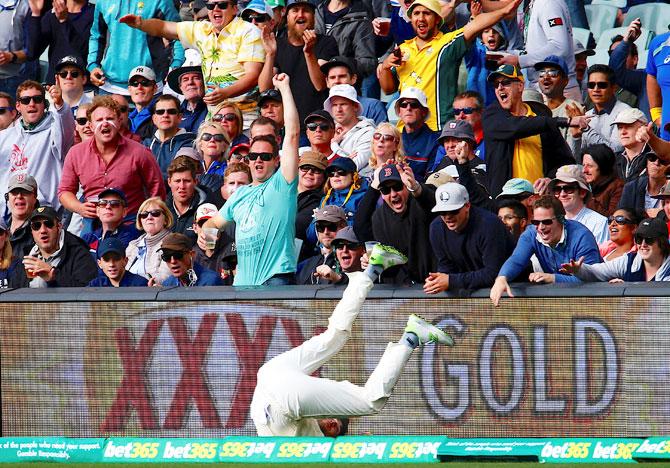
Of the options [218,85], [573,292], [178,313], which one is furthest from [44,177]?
[573,292]

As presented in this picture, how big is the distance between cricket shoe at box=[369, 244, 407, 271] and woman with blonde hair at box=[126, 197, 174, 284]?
10.2 feet

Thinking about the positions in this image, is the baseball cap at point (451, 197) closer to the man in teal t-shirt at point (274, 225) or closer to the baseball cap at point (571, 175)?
the man in teal t-shirt at point (274, 225)

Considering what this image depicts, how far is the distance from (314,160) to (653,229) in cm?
391

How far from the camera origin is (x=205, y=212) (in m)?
12.8

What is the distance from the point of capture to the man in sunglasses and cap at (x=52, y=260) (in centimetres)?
1200

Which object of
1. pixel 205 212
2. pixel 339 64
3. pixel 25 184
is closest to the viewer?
pixel 205 212

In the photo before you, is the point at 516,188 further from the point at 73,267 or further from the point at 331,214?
the point at 73,267

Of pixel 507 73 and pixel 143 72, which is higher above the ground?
pixel 507 73

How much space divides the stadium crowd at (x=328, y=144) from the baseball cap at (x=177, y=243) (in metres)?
0.02

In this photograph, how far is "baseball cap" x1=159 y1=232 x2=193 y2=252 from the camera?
11758 millimetres

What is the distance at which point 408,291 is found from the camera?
1030 cm

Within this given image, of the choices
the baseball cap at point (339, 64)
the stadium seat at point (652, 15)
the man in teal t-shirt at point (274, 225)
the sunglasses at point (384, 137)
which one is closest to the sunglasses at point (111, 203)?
the man in teal t-shirt at point (274, 225)

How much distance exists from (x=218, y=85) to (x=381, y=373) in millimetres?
6498

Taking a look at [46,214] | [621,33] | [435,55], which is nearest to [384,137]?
[435,55]
